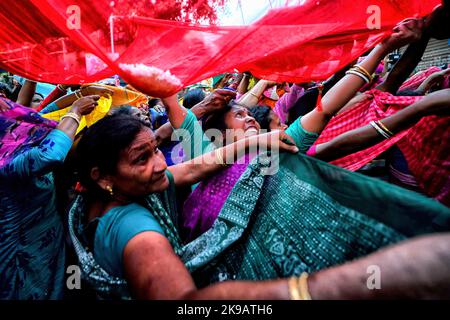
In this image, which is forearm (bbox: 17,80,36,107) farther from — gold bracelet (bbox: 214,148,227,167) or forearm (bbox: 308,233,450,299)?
forearm (bbox: 308,233,450,299)

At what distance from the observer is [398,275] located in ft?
1.73

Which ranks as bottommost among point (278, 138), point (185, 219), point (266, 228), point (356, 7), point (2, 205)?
point (185, 219)

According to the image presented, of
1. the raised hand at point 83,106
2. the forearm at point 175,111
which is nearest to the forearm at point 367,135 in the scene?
the forearm at point 175,111

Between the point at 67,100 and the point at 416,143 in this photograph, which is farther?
the point at 67,100

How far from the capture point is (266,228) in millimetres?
1196

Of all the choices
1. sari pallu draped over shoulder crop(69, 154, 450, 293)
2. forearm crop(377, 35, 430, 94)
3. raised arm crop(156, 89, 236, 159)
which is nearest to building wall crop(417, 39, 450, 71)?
forearm crop(377, 35, 430, 94)

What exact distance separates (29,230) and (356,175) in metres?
1.97

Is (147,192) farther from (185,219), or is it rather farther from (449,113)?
(449,113)

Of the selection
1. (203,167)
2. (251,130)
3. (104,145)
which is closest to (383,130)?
(251,130)

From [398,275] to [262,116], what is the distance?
212cm

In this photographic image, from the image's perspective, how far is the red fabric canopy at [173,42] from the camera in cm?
124

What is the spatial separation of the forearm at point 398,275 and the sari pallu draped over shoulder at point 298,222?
135 mm

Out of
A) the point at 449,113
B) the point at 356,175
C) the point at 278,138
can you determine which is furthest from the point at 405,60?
the point at 356,175

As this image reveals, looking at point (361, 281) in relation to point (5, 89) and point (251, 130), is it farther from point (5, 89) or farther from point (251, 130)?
point (5, 89)
